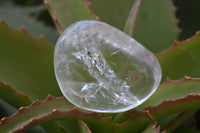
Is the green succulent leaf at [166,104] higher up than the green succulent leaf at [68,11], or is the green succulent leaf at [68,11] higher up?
the green succulent leaf at [68,11]

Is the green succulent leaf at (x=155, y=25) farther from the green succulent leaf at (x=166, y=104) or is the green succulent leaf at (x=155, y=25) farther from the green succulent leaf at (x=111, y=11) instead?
the green succulent leaf at (x=166, y=104)

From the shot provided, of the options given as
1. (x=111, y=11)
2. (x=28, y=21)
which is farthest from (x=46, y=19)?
(x=111, y=11)

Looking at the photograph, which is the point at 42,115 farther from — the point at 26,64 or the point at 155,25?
the point at 155,25

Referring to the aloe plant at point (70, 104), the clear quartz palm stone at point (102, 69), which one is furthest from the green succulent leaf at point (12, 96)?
the clear quartz palm stone at point (102, 69)

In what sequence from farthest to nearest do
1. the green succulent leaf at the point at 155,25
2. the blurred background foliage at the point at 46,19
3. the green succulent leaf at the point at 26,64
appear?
the blurred background foliage at the point at 46,19, the green succulent leaf at the point at 155,25, the green succulent leaf at the point at 26,64

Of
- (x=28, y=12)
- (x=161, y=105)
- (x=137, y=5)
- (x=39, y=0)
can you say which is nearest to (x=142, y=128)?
Result: (x=161, y=105)

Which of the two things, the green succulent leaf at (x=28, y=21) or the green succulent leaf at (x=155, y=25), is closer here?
the green succulent leaf at (x=155, y=25)

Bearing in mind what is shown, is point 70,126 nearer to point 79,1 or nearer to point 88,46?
point 88,46
